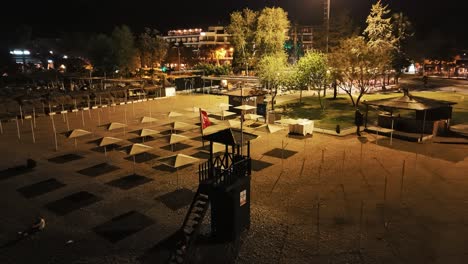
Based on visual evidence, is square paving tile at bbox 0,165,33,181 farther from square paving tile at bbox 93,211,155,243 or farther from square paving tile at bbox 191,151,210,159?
square paving tile at bbox 191,151,210,159

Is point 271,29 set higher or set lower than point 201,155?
higher

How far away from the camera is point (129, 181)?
18.8 m

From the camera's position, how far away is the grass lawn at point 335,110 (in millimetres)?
32844

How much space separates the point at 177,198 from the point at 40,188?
7485 millimetres

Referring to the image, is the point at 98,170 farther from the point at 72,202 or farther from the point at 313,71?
the point at 313,71

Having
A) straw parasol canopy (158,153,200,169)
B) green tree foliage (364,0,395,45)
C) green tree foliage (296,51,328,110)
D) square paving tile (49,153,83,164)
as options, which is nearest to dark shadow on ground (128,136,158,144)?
square paving tile (49,153,83,164)

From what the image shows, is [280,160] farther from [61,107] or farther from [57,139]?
[61,107]

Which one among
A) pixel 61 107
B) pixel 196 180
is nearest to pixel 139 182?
pixel 196 180

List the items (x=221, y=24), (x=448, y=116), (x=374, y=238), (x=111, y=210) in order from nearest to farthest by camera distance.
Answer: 1. (x=374, y=238)
2. (x=111, y=210)
3. (x=448, y=116)
4. (x=221, y=24)

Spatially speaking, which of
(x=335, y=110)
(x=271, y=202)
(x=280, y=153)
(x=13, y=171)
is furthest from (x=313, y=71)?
(x=13, y=171)

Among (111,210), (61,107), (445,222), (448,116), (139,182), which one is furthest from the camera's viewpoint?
(61,107)

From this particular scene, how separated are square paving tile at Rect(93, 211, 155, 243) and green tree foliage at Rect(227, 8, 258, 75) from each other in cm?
6109

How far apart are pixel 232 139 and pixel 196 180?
626 centimetres

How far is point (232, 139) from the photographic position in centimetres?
1334
